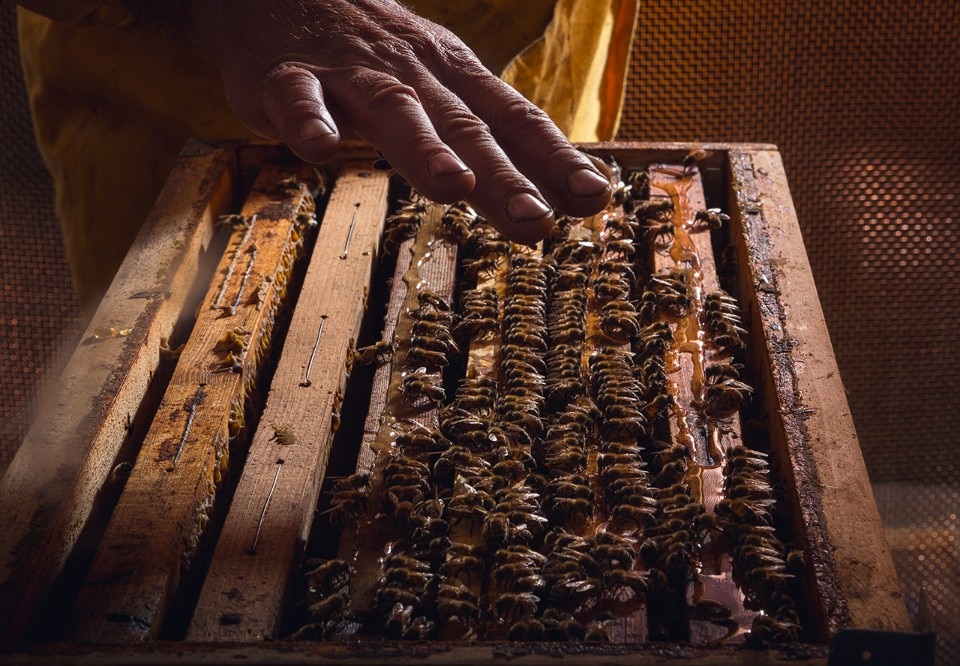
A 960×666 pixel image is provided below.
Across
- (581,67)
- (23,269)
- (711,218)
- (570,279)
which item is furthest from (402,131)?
(23,269)

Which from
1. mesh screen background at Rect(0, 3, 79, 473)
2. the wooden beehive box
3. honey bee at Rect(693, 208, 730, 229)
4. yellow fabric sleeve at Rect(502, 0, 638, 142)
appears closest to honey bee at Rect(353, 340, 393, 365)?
the wooden beehive box

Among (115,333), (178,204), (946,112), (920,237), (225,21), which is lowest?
(115,333)

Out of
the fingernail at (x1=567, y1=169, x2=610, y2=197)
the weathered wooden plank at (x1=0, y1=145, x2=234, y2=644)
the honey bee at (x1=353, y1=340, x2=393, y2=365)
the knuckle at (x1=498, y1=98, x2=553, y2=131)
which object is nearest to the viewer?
the weathered wooden plank at (x1=0, y1=145, x2=234, y2=644)

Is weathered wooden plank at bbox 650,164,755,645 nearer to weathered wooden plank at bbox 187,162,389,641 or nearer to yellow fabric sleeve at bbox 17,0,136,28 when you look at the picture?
weathered wooden plank at bbox 187,162,389,641

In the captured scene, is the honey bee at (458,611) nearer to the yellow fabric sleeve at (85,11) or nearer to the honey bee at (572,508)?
the honey bee at (572,508)

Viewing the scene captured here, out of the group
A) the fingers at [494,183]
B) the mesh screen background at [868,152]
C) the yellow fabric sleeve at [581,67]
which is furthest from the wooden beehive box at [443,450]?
the mesh screen background at [868,152]

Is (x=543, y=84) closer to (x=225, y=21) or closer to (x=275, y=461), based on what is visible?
(x=225, y=21)

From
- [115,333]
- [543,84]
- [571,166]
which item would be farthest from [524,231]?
[543,84]

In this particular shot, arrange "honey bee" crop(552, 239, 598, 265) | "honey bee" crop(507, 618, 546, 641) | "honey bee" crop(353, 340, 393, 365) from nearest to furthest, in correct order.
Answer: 1. "honey bee" crop(507, 618, 546, 641)
2. "honey bee" crop(353, 340, 393, 365)
3. "honey bee" crop(552, 239, 598, 265)
